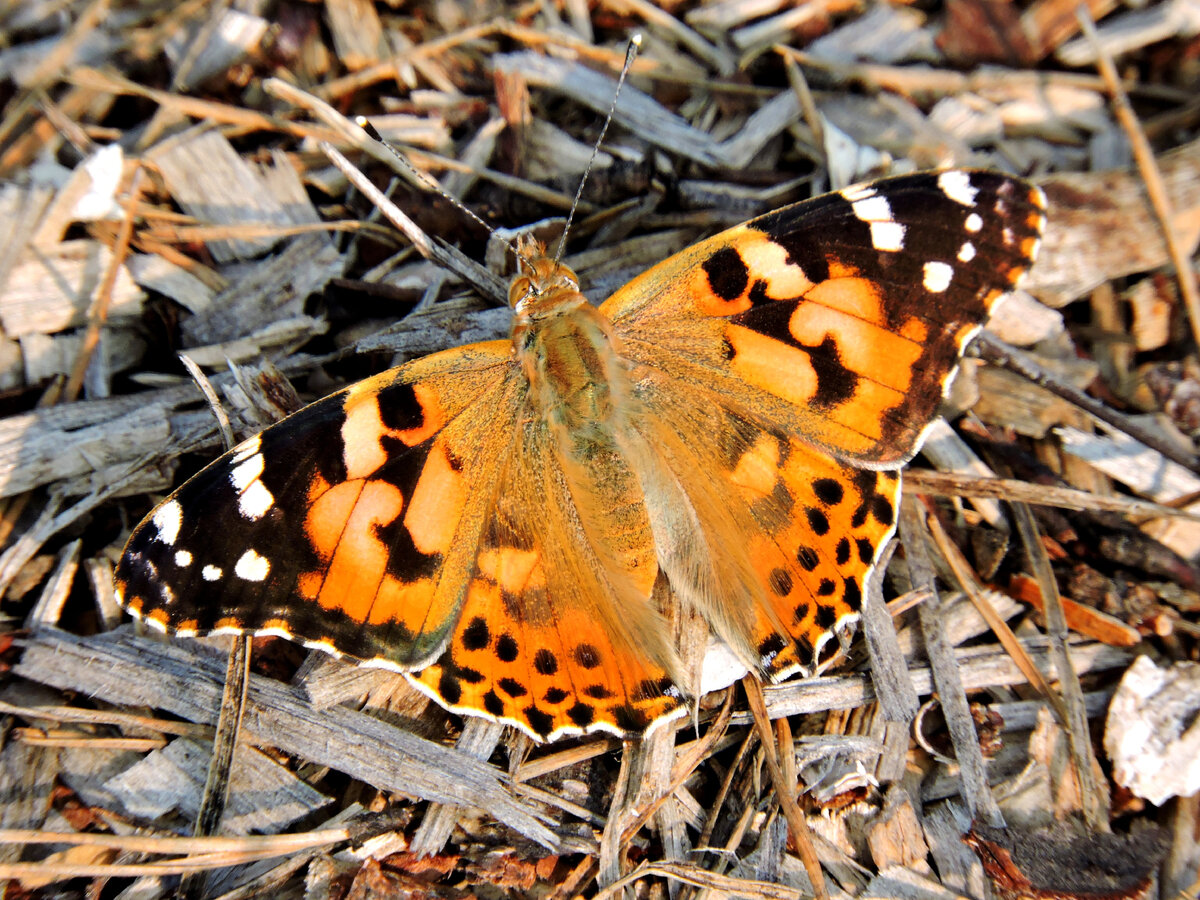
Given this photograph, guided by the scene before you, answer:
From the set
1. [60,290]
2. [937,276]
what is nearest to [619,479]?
[937,276]

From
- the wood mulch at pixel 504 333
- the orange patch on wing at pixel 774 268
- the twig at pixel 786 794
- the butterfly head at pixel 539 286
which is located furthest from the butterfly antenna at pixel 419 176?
the twig at pixel 786 794

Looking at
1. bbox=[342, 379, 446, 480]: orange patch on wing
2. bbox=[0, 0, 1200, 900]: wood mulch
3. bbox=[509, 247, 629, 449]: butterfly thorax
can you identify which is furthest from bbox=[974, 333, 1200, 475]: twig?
bbox=[342, 379, 446, 480]: orange patch on wing

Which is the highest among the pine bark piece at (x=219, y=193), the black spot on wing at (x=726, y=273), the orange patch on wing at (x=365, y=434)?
the black spot on wing at (x=726, y=273)

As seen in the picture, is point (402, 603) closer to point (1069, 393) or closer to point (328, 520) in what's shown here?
point (328, 520)

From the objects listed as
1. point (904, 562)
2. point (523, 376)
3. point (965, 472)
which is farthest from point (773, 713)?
point (523, 376)

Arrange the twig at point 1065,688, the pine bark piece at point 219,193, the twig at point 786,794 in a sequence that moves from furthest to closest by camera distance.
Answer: the pine bark piece at point 219,193
the twig at point 1065,688
the twig at point 786,794

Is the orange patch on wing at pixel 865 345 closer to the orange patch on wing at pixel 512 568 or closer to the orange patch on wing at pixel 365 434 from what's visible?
the orange patch on wing at pixel 512 568

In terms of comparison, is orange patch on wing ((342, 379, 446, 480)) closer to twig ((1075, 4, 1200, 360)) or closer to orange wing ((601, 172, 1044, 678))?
orange wing ((601, 172, 1044, 678))
